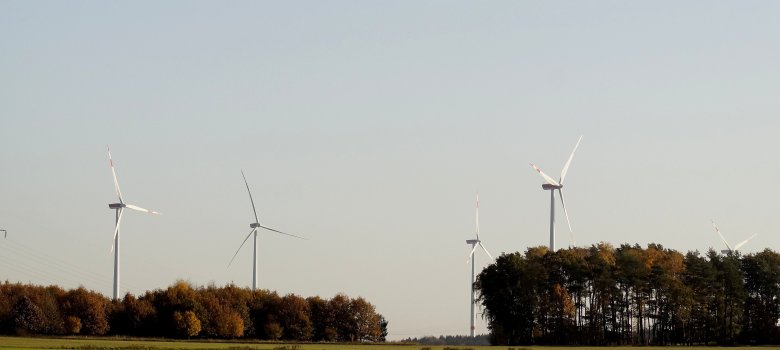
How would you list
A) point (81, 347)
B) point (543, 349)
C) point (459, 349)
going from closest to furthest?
1. point (81, 347)
2. point (459, 349)
3. point (543, 349)

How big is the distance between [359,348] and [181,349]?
2407 centimetres

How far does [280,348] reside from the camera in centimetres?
17625

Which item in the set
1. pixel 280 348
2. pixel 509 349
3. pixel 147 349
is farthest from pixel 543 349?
pixel 147 349


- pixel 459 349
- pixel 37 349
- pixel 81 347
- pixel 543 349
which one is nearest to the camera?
pixel 37 349

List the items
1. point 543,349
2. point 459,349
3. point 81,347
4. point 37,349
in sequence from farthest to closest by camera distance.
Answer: point 543,349 < point 459,349 < point 81,347 < point 37,349

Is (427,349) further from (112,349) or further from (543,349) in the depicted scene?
(112,349)

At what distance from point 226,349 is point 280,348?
8188 mm

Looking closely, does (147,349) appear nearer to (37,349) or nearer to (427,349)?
(37,349)

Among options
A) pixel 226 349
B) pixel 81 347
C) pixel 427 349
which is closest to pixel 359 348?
pixel 427 349

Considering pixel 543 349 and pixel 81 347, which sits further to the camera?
pixel 543 349

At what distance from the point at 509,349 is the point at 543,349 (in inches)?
318

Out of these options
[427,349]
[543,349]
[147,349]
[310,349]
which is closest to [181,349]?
[147,349]

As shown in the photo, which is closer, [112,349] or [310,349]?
[112,349]

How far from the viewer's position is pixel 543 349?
197250 mm
